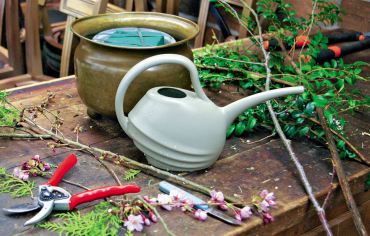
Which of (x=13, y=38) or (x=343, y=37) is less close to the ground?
(x=343, y=37)

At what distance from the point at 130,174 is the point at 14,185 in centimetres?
21

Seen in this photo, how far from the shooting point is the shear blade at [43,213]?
2.72 feet

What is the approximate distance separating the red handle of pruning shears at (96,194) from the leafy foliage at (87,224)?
2 cm

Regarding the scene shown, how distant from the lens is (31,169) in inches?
38.4

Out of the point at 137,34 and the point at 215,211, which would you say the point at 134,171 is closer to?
the point at 215,211

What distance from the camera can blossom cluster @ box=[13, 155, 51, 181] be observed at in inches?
37.9

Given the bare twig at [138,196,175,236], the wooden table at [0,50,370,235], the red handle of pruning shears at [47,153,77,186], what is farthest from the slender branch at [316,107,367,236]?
the red handle of pruning shears at [47,153,77,186]

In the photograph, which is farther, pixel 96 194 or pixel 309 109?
pixel 309 109

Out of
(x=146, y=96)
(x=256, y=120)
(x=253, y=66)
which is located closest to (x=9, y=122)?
(x=146, y=96)

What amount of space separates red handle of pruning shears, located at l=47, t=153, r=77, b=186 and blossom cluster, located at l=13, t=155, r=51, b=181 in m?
0.03

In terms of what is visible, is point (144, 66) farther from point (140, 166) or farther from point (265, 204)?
point (265, 204)

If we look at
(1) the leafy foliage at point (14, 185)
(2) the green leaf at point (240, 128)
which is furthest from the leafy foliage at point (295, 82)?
(1) the leafy foliage at point (14, 185)

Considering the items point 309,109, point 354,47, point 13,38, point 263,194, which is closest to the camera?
point 263,194

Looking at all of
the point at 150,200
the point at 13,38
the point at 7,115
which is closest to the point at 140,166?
the point at 150,200
